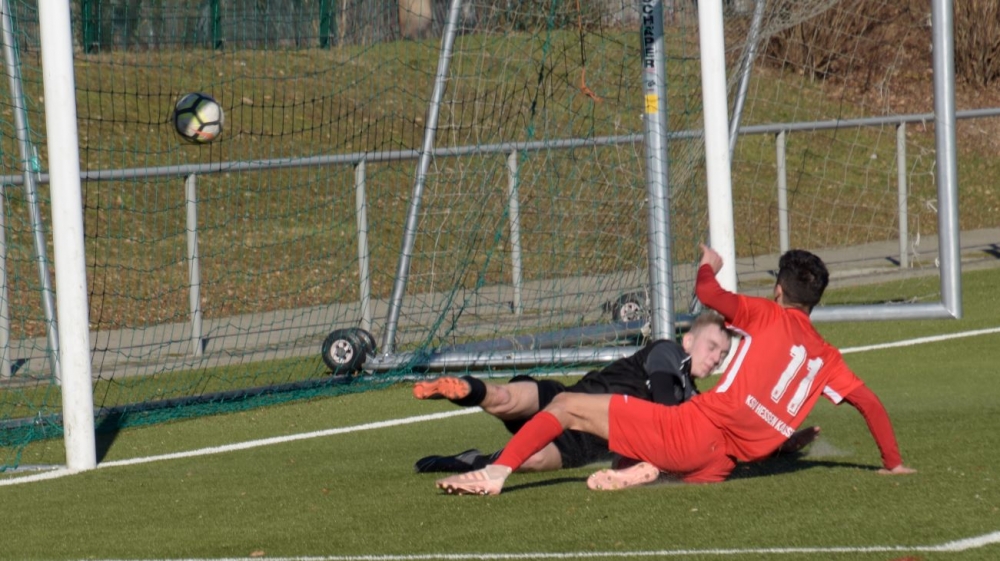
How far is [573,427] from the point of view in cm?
Answer: 615

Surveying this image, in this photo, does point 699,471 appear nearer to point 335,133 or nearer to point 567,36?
point 567,36

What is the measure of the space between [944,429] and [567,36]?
169 inches

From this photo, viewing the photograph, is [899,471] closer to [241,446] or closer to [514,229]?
[241,446]

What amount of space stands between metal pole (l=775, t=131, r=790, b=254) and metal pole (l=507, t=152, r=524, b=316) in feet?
11.1

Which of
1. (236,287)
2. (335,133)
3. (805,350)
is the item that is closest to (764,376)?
(805,350)

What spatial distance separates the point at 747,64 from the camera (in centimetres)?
1153

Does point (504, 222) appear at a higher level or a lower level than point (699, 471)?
higher

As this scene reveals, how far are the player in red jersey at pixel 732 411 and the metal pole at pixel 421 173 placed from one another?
4.37m

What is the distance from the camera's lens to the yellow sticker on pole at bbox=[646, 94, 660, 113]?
923 centimetres

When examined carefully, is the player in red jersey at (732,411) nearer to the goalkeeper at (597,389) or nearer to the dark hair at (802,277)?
the dark hair at (802,277)

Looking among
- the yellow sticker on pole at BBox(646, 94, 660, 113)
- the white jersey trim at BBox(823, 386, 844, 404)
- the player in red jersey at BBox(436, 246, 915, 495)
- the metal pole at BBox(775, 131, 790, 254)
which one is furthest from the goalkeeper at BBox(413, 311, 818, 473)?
the metal pole at BBox(775, 131, 790, 254)

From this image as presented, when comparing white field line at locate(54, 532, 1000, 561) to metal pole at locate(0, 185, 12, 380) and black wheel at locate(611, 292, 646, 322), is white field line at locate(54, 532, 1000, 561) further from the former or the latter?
metal pole at locate(0, 185, 12, 380)

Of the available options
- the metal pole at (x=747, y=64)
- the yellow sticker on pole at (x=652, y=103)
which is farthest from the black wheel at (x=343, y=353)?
the metal pole at (x=747, y=64)

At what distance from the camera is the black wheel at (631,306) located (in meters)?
11.1
